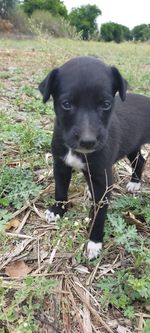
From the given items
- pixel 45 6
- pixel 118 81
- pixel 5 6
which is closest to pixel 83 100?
pixel 118 81

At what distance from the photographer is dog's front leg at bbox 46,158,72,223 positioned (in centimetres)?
333

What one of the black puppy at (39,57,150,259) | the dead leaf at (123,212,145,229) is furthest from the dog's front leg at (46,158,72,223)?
the dead leaf at (123,212,145,229)

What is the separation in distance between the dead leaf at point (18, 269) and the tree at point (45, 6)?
3650cm

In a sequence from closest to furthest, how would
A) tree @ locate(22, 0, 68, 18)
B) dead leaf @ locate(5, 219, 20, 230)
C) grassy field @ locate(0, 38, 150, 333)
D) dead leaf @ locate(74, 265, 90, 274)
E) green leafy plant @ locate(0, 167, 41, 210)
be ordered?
grassy field @ locate(0, 38, 150, 333)
dead leaf @ locate(74, 265, 90, 274)
dead leaf @ locate(5, 219, 20, 230)
green leafy plant @ locate(0, 167, 41, 210)
tree @ locate(22, 0, 68, 18)

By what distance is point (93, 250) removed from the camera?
10.0 feet

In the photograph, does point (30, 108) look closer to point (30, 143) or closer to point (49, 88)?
point (30, 143)

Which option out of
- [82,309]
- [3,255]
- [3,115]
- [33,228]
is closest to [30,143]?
[3,115]

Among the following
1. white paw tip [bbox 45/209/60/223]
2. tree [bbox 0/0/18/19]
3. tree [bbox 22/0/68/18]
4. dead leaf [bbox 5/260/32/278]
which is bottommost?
dead leaf [bbox 5/260/32/278]

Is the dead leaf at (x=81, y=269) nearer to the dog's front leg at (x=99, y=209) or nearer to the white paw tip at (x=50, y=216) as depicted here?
the dog's front leg at (x=99, y=209)

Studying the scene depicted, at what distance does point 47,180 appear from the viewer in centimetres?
389

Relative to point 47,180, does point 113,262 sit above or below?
below

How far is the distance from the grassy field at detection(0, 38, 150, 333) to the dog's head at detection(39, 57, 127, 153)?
517mm

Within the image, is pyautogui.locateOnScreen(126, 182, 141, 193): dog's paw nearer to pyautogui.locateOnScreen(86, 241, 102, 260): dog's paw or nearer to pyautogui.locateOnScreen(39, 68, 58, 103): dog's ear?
pyautogui.locateOnScreen(86, 241, 102, 260): dog's paw

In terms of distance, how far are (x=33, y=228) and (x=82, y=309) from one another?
87 centimetres
